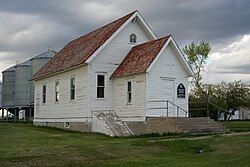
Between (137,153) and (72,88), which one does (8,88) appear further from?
(137,153)

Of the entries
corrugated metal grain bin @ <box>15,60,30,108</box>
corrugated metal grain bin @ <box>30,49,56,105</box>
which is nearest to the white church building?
corrugated metal grain bin @ <box>30,49,56,105</box>

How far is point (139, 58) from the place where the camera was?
28.3m

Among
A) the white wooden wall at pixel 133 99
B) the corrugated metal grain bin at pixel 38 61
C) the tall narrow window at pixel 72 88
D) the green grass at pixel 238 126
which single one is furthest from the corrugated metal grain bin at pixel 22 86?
the green grass at pixel 238 126

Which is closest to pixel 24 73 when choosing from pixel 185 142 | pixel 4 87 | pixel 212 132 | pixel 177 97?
pixel 4 87

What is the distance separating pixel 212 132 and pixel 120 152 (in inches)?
356

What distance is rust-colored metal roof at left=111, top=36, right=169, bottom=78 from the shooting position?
26.9 meters

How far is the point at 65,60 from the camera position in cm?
3416

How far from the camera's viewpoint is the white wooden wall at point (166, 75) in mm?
26875

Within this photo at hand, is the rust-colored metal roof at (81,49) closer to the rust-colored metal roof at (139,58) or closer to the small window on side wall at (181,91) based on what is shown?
the rust-colored metal roof at (139,58)

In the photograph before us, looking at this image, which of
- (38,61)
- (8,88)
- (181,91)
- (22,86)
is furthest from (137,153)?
(8,88)

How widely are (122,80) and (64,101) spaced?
6.12m

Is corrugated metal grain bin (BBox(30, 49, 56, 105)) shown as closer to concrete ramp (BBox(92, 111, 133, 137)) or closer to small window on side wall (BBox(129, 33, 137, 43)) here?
small window on side wall (BBox(129, 33, 137, 43))

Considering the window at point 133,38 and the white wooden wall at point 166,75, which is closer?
the white wooden wall at point 166,75

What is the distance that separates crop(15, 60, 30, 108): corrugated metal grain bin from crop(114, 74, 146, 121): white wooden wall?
2263 cm
